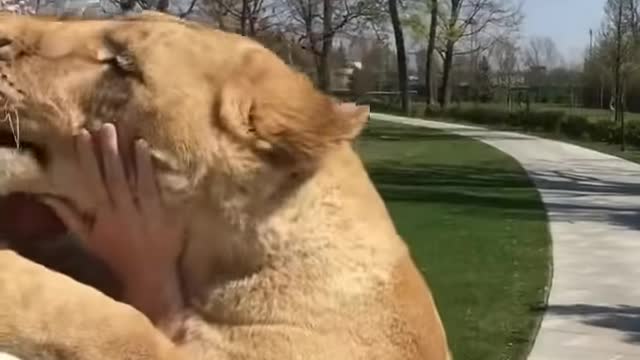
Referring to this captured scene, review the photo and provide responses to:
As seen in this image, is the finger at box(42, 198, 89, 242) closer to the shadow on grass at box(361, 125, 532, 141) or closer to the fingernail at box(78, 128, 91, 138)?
the fingernail at box(78, 128, 91, 138)

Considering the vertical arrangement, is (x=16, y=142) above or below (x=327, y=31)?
below

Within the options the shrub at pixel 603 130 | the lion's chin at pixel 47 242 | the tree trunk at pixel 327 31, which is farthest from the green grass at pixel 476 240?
the shrub at pixel 603 130

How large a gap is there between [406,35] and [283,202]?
53.7m

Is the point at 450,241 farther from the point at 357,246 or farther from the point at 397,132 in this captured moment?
the point at 397,132

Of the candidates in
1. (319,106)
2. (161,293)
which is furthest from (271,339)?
(319,106)

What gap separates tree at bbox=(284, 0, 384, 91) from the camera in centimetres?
3522

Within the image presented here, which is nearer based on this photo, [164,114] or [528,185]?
[164,114]

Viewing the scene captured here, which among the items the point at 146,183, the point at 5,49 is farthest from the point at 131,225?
the point at 5,49

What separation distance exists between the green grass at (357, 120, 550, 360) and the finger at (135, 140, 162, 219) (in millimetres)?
1381

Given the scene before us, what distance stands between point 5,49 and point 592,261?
1212 centimetres

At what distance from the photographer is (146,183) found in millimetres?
1687

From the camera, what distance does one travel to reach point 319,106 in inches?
67.4

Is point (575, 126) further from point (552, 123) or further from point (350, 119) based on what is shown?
point (350, 119)

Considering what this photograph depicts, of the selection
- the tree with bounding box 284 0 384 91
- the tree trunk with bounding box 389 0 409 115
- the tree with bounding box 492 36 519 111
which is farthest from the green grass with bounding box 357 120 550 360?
the tree with bounding box 492 36 519 111
